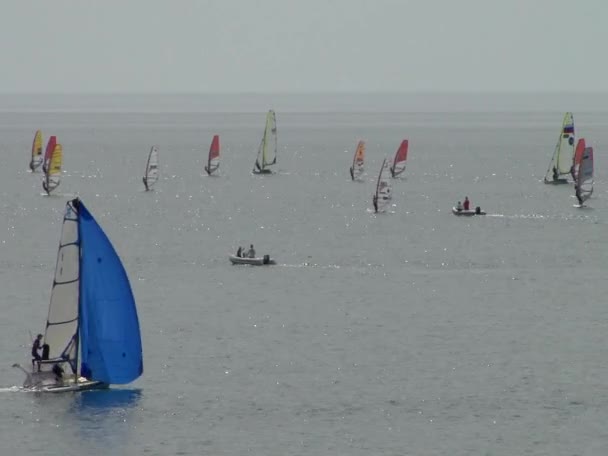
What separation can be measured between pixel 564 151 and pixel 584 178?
1908cm

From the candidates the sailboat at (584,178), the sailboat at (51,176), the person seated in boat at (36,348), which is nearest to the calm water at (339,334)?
the person seated in boat at (36,348)

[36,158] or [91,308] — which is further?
[36,158]

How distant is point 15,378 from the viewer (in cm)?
6278

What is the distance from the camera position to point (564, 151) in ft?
513

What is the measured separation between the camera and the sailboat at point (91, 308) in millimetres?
58281

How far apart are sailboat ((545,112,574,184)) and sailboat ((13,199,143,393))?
9461 centimetres

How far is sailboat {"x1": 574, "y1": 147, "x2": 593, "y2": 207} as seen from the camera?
5162 inches

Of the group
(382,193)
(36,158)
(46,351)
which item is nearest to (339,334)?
(46,351)

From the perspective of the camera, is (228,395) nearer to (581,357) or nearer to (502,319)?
(581,357)

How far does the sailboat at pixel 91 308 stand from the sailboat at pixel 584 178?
77675 mm

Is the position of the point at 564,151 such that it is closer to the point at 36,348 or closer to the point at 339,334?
the point at 339,334

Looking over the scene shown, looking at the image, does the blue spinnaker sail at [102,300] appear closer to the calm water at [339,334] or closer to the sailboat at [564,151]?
the calm water at [339,334]

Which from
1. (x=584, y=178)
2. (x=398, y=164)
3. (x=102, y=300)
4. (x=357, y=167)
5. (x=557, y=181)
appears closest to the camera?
(x=102, y=300)

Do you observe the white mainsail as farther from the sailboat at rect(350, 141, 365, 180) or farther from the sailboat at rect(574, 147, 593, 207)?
the sailboat at rect(350, 141, 365, 180)
